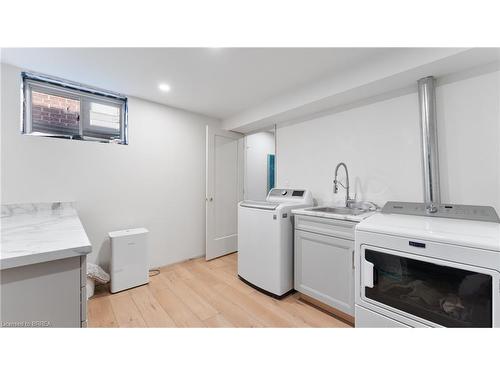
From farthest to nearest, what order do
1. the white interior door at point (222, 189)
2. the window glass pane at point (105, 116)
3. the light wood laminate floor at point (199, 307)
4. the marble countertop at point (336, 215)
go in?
the white interior door at point (222, 189) → the window glass pane at point (105, 116) → the light wood laminate floor at point (199, 307) → the marble countertop at point (336, 215)

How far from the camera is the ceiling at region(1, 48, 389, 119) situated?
154 centimetres

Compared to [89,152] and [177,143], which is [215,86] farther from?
[89,152]

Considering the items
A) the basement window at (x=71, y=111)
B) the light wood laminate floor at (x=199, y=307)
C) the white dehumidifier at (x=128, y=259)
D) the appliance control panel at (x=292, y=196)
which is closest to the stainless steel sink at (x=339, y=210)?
the appliance control panel at (x=292, y=196)

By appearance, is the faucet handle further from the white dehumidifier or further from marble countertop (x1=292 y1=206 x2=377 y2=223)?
the white dehumidifier

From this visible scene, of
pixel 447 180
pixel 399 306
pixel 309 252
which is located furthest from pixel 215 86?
pixel 399 306

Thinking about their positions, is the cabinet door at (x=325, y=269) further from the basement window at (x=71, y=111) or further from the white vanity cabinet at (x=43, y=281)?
the basement window at (x=71, y=111)

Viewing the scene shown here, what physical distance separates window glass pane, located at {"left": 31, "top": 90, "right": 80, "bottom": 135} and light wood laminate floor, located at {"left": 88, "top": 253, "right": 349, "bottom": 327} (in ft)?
5.77

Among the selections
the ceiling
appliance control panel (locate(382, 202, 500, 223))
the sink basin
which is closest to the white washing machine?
the sink basin

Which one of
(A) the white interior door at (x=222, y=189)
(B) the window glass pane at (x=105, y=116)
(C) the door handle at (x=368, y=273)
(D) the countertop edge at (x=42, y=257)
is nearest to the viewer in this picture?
(D) the countertop edge at (x=42, y=257)

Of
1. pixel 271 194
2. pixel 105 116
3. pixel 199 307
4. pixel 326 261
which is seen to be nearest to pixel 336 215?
pixel 326 261

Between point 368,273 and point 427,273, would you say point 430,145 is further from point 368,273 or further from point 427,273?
point 368,273

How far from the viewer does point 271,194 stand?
8.68 feet

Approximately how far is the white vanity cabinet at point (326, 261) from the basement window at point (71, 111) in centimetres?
238

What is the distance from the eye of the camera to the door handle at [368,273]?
126 centimetres
